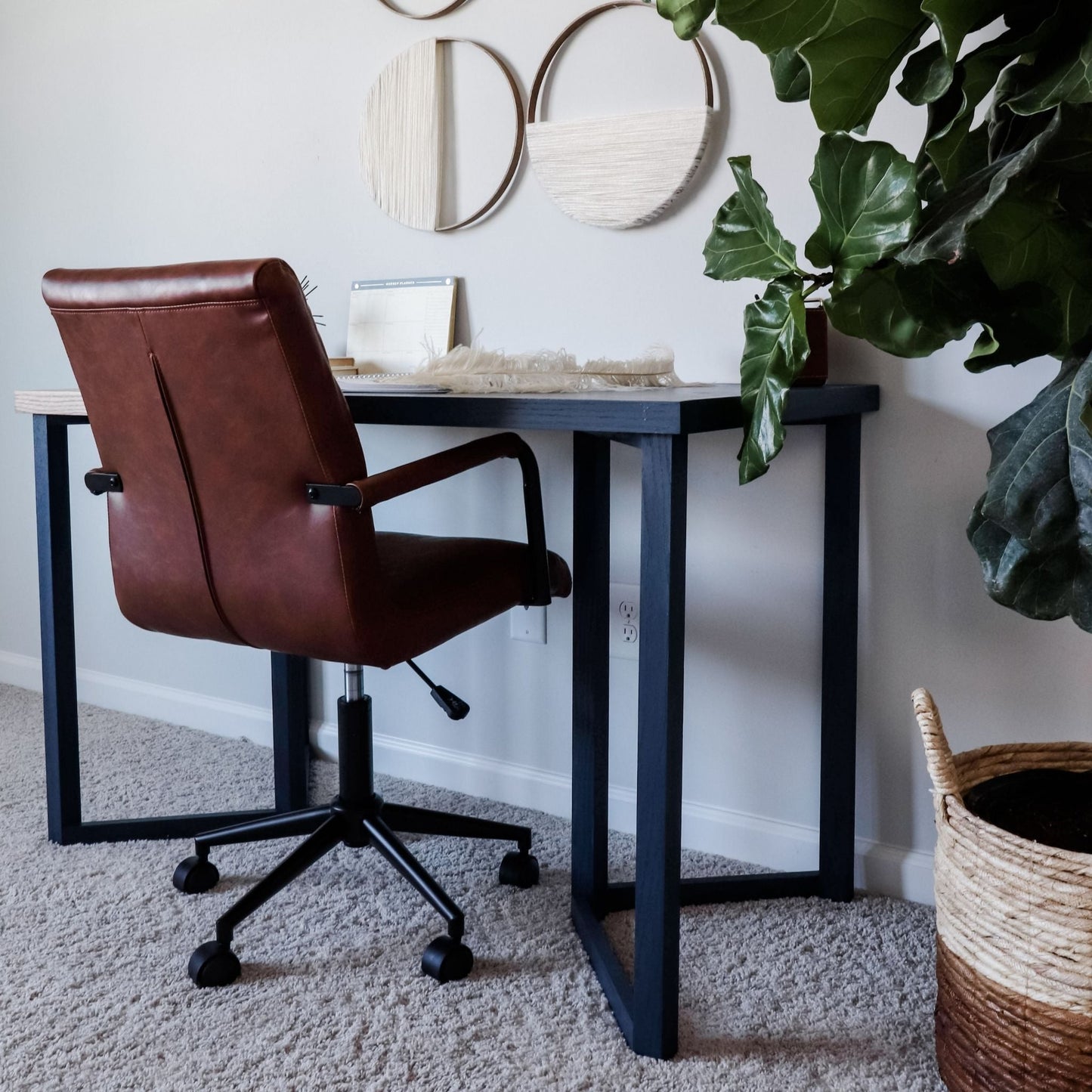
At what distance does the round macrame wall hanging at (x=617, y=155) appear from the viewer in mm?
1785

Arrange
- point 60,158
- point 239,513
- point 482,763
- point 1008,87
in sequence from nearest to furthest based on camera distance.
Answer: point 1008,87 → point 239,513 → point 482,763 → point 60,158

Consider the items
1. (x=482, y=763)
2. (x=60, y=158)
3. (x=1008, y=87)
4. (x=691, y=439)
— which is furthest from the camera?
(x=60, y=158)

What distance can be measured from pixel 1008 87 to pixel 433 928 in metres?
1.29

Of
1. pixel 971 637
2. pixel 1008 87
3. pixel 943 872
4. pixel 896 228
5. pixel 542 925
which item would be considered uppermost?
pixel 1008 87

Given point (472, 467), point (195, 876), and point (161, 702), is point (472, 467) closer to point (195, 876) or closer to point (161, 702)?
point (195, 876)

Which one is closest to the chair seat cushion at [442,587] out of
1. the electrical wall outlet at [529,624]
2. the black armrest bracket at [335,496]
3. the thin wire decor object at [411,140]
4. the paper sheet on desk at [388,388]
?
the black armrest bracket at [335,496]

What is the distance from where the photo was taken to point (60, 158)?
264 cm

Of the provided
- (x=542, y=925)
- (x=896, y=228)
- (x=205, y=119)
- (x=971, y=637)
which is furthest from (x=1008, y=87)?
(x=205, y=119)

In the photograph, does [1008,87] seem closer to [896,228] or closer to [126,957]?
[896,228]

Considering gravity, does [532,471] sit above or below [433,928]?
above

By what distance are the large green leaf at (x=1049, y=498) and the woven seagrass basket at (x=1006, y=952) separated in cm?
20

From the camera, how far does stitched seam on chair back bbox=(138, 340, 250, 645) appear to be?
1.42 m

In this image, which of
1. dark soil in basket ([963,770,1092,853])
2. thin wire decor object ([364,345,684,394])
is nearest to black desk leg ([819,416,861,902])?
thin wire decor object ([364,345,684,394])

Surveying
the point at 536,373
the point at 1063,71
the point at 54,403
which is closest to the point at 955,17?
the point at 1063,71
